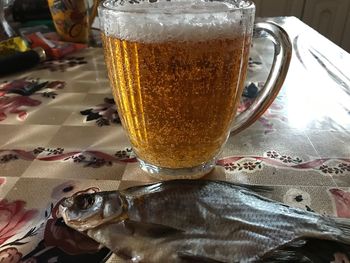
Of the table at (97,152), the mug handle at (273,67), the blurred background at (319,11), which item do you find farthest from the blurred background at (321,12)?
the mug handle at (273,67)

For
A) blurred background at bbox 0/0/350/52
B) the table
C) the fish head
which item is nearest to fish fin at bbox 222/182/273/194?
the table

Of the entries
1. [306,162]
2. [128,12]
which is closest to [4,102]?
[128,12]

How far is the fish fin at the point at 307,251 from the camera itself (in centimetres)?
26

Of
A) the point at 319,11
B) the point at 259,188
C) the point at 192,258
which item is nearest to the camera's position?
the point at 192,258

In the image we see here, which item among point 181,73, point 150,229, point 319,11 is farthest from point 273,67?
point 319,11

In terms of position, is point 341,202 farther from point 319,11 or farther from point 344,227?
point 319,11

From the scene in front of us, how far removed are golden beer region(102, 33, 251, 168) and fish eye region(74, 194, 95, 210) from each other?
0.11m

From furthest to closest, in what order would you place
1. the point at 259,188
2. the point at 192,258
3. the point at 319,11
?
1. the point at 319,11
2. the point at 259,188
3. the point at 192,258

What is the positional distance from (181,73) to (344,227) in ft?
0.63

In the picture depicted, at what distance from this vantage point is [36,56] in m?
0.75

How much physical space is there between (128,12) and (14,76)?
46cm

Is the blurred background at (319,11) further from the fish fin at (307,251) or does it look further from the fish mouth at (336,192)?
the fish fin at (307,251)

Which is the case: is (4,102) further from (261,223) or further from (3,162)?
(261,223)

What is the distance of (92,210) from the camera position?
28 cm
